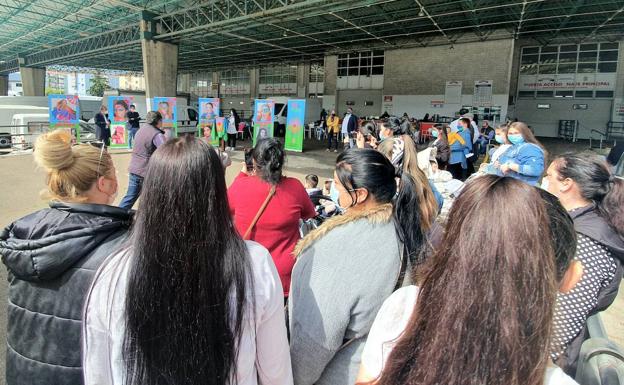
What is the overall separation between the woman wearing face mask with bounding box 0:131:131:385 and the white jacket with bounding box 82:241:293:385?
16cm

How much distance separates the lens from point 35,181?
843cm

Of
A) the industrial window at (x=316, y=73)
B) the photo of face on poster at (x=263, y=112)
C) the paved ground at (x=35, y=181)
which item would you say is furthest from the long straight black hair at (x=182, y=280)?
the industrial window at (x=316, y=73)

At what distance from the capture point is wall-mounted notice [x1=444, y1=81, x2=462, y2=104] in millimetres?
23539

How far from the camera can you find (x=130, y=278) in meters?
1.11

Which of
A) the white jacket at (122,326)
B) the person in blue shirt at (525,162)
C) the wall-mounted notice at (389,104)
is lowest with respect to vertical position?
the white jacket at (122,326)

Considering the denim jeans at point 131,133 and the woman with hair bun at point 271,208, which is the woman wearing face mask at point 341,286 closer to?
the woman with hair bun at point 271,208

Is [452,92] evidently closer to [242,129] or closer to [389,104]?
[389,104]

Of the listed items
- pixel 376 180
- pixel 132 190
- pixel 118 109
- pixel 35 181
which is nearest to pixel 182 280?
pixel 376 180

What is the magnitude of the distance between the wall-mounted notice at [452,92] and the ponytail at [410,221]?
78.0 feet

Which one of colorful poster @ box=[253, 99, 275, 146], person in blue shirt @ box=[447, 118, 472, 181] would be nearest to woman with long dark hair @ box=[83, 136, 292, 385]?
person in blue shirt @ box=[447, 118, 472, 181]

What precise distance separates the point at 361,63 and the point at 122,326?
2930cm

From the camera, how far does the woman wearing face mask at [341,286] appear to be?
4.55 ft

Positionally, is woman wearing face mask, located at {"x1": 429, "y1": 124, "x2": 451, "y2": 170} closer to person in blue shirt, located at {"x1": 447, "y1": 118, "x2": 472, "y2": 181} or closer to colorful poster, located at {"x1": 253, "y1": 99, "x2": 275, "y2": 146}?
person in blue shirt, located at {"x1": 447, "y1": 118, "x2": 472, "y2": 181}

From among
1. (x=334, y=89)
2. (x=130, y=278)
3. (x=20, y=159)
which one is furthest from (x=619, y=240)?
(x=334, y=89)
